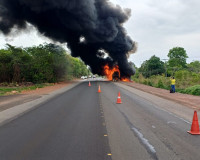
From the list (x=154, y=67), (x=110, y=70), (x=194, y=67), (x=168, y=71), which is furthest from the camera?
(x=194, y=67)

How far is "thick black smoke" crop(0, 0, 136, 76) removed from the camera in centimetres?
3170

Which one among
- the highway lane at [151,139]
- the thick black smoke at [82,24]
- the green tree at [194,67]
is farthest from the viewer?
the green tree at [194,67]

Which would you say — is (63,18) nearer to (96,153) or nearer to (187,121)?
(187,121)

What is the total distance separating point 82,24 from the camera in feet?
121

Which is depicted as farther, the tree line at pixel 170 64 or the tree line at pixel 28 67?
the tree line at pixel 170 64

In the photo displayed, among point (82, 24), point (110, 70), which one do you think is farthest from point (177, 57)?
point (82, 24)

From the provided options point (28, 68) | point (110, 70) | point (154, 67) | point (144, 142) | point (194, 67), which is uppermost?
point (194, 67)

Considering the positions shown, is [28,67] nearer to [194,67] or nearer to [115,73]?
[115,73]

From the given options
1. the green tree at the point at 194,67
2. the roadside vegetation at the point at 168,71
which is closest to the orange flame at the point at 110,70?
the roadside vegetation at the point at 168,71

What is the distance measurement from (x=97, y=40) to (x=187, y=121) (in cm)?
3378

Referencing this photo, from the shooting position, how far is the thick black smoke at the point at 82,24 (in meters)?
31.7

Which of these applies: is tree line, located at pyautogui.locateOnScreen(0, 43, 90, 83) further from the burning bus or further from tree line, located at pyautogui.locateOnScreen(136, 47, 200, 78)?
tree line, located at pyautogui.locateOnScreen(136, 47, 200, 78)

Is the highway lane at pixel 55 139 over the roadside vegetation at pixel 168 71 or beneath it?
beneath

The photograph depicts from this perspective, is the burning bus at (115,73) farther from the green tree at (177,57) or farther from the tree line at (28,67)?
the green tree at (177,57)
